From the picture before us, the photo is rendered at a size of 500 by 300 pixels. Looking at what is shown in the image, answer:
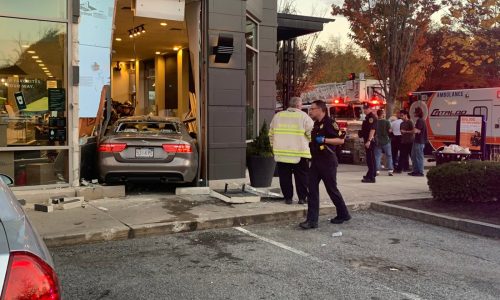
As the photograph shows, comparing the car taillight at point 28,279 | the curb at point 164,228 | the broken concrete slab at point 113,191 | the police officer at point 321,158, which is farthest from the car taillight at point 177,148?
the car taillight at point 28,279

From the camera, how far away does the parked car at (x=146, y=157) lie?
28.4 feet

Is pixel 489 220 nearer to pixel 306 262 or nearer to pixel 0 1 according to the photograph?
pixel 306 262

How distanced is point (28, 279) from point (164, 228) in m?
4.96

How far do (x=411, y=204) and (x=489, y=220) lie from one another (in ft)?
5.13

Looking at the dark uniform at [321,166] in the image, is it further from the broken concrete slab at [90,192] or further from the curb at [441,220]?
the broken concrete slab at [90,192]

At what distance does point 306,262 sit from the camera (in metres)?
5.61

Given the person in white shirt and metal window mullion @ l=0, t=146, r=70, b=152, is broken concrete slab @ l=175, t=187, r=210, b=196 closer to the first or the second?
metal window mullion @ l=0, t=146, r=70, b=152

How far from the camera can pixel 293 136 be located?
8.36 meters

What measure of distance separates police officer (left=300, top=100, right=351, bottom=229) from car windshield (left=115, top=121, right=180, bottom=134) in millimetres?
3123

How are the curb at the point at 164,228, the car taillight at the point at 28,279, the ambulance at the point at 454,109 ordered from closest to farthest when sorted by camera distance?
1. the car taillight at the point at 28,279
2. the curb at the point at 164,228
3. the ambulance at the point at 454,109

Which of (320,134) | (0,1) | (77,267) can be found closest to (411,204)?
(320,134)

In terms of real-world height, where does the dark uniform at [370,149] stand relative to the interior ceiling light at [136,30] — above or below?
below

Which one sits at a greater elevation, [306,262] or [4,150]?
[4,150]

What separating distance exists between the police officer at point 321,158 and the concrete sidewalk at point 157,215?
77 cm
